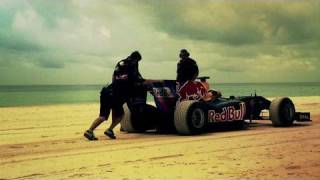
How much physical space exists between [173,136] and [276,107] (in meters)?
3.41

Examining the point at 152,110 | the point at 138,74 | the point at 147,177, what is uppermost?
the point at 138,74

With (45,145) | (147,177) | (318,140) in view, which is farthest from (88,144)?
(318,140)

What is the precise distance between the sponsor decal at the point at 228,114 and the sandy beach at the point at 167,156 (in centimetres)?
44

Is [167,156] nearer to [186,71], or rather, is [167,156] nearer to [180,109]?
Result: [180,109]

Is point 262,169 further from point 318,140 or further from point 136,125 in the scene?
point 136,125

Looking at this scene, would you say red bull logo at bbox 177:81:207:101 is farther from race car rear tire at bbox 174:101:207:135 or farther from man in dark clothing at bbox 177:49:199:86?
race car rear tire at bbox 174:101:207:135

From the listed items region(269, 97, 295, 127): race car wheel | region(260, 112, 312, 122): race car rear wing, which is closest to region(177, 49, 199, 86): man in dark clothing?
region(269, 97, 295, 127): race car wheel

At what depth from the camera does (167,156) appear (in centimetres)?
780

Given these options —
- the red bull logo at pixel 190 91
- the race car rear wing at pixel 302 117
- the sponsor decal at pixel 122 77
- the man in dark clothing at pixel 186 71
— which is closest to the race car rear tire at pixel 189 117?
the red bull logo at pixel 190 91

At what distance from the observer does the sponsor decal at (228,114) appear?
11.5 meters

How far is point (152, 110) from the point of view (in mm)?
11477

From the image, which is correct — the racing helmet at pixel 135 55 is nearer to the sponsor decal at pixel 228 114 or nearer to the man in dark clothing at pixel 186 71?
the man in dark clothing at pixel 186 71

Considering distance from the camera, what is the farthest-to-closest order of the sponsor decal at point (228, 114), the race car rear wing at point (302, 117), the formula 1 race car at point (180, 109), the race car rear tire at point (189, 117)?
the race car rear wing at point (302, 117) → the sponsor decal at point (228, 114) → the formula 1 race car at point (180, 109) → the race car rear tire at point (189, 117)

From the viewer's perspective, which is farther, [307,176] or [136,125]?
[136,125]
